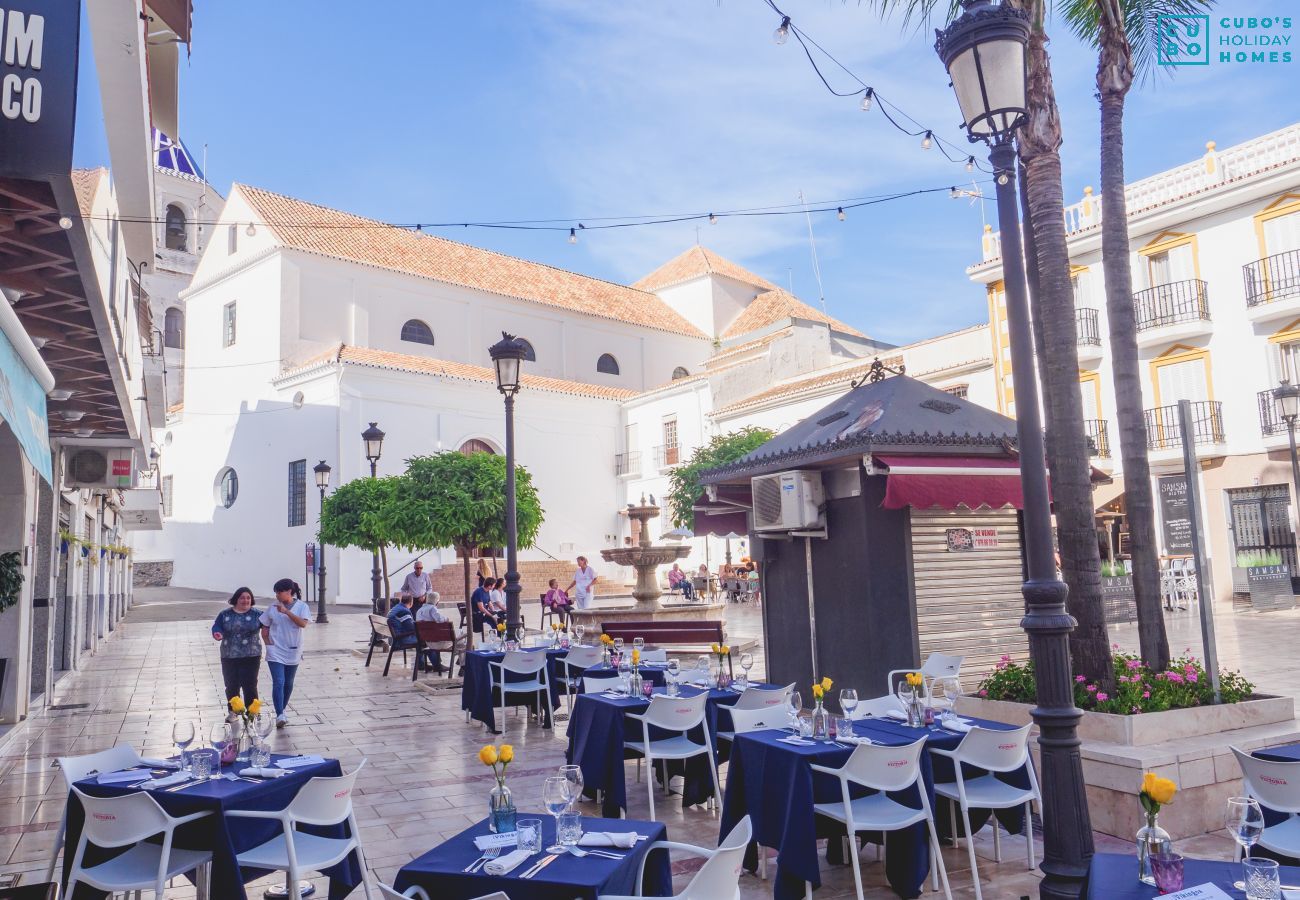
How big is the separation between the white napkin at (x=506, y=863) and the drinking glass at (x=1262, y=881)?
232 centimetres

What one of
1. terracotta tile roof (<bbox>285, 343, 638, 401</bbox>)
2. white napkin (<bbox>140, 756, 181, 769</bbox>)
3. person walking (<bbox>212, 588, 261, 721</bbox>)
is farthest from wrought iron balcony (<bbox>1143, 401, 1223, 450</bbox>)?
white napkin (<bbox>140, 756, 181, 769</bbox>)

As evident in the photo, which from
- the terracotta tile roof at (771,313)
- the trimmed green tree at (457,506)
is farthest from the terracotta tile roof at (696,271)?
Result: the trimmed green tree at (457,506)

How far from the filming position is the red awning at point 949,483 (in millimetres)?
8328

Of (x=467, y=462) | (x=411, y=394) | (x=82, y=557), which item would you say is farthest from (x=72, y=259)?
(x=411, y=394)

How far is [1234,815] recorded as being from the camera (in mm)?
3090

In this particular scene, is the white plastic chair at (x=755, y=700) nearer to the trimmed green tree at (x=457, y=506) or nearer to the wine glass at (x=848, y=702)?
the wine glass at (x=848, y=702)

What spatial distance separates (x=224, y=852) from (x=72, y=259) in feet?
13.5

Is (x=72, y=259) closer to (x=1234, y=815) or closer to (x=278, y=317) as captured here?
(x=1234, y=815)

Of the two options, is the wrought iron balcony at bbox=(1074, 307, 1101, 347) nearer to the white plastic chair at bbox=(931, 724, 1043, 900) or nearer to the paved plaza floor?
the paved plaza floor

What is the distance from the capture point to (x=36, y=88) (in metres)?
4.90

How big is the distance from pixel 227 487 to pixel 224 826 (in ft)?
109

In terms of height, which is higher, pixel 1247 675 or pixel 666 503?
pixel 666 503

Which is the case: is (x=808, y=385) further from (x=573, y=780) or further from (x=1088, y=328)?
(x=573, y=780)

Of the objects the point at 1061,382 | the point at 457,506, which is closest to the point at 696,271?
the point at 457,506
